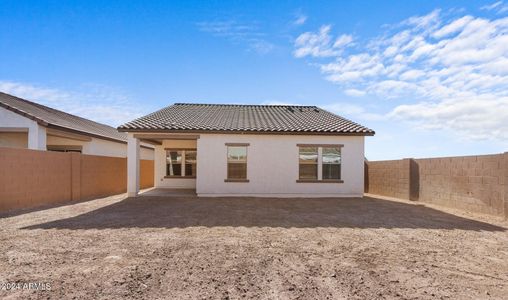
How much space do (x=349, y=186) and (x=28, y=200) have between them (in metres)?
14.1

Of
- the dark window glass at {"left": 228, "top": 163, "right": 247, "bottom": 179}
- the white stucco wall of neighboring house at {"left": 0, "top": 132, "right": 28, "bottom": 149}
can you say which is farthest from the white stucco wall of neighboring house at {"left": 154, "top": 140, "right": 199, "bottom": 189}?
the white stucco wall of neighboring house at {"left": 0, "top": 132, "right": 28, "bottom": 149}

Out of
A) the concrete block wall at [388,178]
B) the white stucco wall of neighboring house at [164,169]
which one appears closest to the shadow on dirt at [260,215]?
the concrete block wall at [388,178]

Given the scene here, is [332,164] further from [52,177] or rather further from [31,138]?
[31,138]

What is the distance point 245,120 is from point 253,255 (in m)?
12.0

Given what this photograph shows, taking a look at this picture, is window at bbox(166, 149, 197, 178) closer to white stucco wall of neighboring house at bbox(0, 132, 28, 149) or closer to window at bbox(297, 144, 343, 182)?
window at bbox(297, 144, 343, 182)

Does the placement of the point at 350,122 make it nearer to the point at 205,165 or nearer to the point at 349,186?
the point at 349,186

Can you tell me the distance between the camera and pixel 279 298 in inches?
164

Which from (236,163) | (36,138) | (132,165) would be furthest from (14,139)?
(236,163)

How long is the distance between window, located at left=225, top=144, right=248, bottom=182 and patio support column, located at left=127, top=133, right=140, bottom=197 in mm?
4461

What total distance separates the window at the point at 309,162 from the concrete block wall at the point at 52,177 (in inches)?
420

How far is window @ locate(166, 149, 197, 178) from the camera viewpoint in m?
19.4

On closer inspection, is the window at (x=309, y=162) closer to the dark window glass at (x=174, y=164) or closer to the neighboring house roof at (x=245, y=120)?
the neighboring house roof at (x=245, y=120)

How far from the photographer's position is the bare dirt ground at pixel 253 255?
176 inches

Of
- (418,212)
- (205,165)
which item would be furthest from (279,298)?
(205,165)
